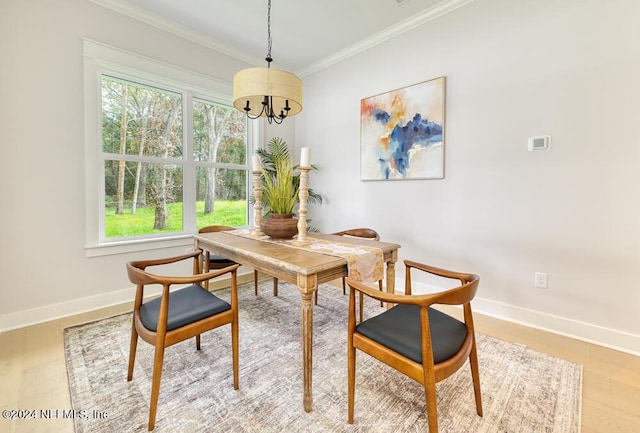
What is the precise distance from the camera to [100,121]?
2.55 metres

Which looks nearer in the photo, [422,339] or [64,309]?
[422,339]

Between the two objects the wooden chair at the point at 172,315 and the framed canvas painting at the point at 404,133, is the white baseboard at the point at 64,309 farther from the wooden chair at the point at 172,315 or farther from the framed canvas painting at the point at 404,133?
the framed canvas painting at the point at 404,133

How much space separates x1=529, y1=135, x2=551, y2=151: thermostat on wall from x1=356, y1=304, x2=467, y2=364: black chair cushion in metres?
1.70

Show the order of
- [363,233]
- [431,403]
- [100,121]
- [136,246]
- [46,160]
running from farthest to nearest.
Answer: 1. [136,246]
2. [363,233]
3. [100,121]
4. [46,160]
5. [431,403]

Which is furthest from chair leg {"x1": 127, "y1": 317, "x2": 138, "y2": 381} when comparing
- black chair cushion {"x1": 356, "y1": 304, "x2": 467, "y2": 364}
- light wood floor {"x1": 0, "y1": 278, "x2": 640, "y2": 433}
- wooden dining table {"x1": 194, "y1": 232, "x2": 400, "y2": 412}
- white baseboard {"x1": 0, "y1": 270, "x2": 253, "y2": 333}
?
white baseboard {"x1": 0, "y1": 270, "x2": 253, "y2": 333}

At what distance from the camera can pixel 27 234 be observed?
87.9 inches

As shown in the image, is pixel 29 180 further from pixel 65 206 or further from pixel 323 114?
pixel 323 114

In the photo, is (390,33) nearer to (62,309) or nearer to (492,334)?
(492,334)

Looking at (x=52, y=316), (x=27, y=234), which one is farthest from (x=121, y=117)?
(x=52, y=316)

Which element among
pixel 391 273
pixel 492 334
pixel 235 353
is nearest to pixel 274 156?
pixel 391 273

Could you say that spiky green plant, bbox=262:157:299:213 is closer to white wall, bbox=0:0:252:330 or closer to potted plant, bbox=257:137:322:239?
potted plant, bbox=257:137:322:239

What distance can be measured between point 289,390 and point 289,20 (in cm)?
324

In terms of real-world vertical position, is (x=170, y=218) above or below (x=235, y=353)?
above

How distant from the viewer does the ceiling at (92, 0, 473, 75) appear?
2.55 m
